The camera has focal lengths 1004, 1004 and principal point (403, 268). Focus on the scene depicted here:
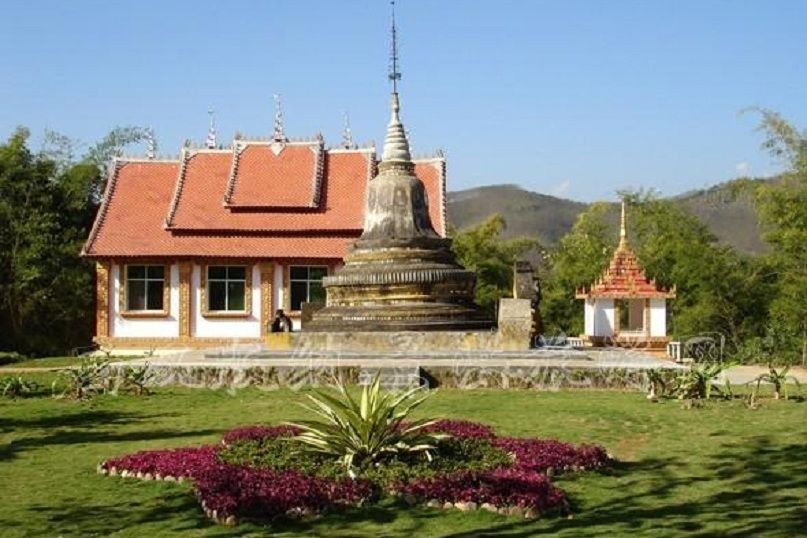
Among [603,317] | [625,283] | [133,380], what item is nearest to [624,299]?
[625,283]

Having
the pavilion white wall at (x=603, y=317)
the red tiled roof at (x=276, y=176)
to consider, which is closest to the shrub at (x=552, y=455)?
the pavilion white wall at (x=603, y=317)

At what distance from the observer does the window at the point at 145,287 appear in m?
30.9

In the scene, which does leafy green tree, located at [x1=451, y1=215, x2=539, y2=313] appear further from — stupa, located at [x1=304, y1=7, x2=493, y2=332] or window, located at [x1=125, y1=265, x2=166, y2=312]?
stupa, located at [x1=304, y1=7, x2=493, y2=332]

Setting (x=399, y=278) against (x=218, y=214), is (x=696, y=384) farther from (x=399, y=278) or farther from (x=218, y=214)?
(x=218, y=214)

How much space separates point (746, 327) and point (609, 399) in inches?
758

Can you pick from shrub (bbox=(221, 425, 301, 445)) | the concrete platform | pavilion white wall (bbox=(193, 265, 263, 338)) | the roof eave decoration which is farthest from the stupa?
the roof eave decoration

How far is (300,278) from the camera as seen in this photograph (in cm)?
3088

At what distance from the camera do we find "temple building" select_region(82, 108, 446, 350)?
30.4m

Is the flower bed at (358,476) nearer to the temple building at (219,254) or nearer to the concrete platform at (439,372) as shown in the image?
the concrete platform at (439,372)

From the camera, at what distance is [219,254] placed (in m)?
30.1

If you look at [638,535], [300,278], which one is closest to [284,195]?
[300,278]

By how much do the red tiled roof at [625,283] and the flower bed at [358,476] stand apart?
17.6 meters

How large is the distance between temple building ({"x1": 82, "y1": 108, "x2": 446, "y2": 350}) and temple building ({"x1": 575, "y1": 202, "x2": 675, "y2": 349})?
19.5ft

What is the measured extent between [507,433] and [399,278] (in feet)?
28.0
